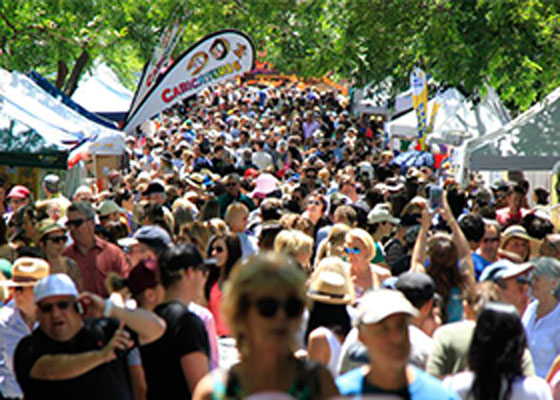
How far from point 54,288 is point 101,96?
21158 mm

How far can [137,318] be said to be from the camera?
4.41 metres

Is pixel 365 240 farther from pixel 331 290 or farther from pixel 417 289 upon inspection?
pixel 417 289

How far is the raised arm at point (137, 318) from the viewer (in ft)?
14.4

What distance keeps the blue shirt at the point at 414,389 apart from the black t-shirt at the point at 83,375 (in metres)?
1.14

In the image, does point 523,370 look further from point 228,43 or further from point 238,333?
point 228,43

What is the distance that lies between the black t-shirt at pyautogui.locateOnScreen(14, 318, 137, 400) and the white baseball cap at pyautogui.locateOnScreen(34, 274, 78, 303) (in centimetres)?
18

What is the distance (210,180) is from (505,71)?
4496 millimetres

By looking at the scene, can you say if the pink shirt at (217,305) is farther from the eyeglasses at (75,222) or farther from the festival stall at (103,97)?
the festival stall at (103,97)

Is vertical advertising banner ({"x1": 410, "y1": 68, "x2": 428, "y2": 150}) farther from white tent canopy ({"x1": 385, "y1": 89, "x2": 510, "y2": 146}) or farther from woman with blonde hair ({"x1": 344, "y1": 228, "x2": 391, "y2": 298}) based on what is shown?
woman with blonde hair ({"x1": 344, "y1": 228, "x2": 391, "y2": 298})

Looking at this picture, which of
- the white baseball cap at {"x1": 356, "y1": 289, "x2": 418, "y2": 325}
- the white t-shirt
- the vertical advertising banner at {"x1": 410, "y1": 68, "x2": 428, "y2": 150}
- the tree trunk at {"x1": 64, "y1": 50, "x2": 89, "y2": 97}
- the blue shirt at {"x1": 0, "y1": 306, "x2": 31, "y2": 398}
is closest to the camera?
the white baseball cap at {"x1": 356, "y1": 289, "x2": 418, "y2": 325}

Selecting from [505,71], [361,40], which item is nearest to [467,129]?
[361,40]

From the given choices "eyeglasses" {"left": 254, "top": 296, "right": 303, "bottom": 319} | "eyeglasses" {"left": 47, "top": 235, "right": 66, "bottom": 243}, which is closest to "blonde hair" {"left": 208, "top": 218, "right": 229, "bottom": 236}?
"eyeglasses" {"left": 47, "top": 235, "right": 66, "bottom": 243}

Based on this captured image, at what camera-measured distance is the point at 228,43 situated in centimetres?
1694

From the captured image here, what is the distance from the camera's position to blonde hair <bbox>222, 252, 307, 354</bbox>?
2.93 metres
